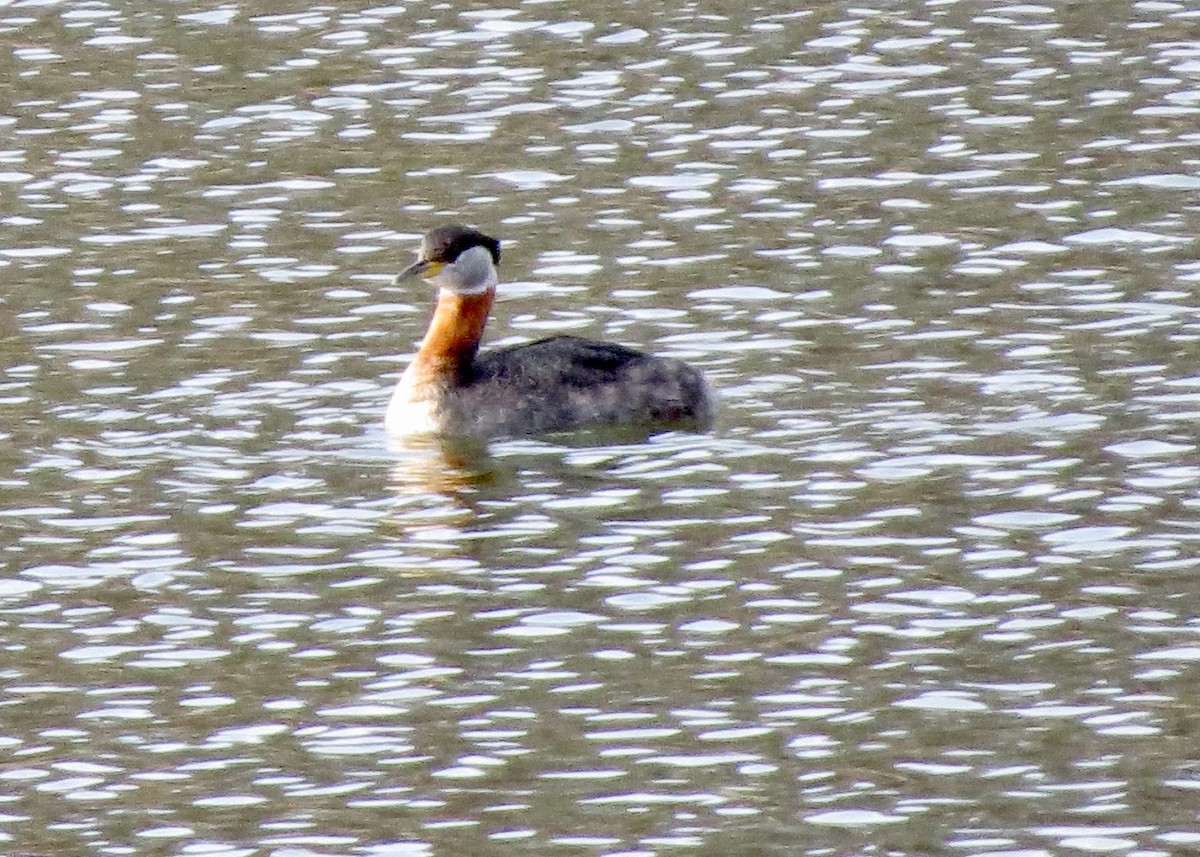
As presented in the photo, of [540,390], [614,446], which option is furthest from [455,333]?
[614,446]

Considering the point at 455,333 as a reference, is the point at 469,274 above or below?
above

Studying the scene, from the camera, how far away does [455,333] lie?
58.0 feet

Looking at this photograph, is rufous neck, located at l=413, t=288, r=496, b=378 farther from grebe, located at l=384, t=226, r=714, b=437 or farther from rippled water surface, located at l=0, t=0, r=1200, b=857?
rippled water surface, located at l=0, t=0, r=1200, b=857

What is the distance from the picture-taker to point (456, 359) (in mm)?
17422

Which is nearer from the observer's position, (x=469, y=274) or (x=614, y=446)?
(x=614, y=446)

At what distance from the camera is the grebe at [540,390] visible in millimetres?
16797

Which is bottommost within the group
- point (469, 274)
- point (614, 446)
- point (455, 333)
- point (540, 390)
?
point (614, 446)

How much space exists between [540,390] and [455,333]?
0.86m

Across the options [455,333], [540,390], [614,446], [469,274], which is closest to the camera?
[614,446]

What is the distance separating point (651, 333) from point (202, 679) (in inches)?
259

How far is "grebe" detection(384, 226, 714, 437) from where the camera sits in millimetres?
16797

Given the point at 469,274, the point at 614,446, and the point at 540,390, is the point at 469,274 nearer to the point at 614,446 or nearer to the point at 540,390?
the point at 540,390

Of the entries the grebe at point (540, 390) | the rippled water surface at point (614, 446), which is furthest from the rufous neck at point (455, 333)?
the rippled water surface at point (614, 446)

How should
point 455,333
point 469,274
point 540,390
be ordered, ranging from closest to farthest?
point 540,390
point 455,333
point 469,274
